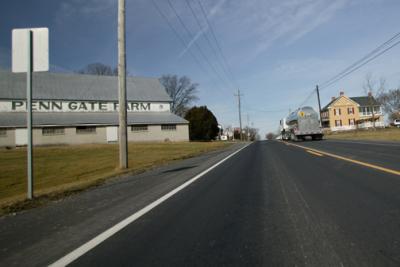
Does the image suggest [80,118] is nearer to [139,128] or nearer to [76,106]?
[76,106]

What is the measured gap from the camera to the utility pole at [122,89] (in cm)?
1509

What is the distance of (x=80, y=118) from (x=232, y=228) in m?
42.5

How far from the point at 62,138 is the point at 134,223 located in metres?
39.0

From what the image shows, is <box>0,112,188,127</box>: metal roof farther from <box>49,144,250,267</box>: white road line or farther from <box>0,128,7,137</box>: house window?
<box>49,144,250,267</box>: white road line

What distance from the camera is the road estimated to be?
3.72 meters

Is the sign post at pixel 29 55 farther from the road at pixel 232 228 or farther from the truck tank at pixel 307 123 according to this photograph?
the truck tank at pixel 307 123

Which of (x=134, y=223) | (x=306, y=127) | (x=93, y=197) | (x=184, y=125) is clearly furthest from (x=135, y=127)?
(x=134, y=223)

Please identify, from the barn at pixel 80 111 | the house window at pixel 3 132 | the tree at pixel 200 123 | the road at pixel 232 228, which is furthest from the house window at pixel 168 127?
the road at pixel 232 228

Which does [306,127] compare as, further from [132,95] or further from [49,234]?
[49,234]

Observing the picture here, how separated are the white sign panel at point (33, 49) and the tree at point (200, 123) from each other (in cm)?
5794

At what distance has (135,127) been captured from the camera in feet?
148

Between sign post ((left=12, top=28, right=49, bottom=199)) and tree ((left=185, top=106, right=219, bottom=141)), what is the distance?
57.9m

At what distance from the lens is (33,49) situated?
8.30 meters

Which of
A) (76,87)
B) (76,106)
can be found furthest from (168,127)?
(76,87)
